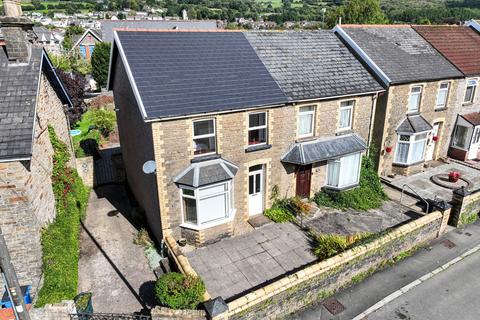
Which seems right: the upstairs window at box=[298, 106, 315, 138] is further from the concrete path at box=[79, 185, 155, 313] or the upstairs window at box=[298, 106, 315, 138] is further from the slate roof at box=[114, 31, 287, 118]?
the concrete path at box=[79, 185, 155, 313]

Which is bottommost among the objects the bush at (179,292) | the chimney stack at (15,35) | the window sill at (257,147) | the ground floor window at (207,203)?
the bush at (179,292)

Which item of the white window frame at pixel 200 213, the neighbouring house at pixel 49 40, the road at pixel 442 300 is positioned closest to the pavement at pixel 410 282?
the road at pixel 442 300

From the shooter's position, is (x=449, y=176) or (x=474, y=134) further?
(x=474, y=134)

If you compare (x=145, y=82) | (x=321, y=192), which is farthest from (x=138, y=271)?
(x=321, y=192)

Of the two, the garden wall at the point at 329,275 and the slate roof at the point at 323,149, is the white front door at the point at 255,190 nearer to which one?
the slate roof at the point at 323,149

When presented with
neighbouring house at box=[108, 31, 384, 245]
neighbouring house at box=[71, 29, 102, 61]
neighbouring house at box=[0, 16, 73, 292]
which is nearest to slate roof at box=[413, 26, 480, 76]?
neighbouring house at box=[108, 31, 384, 245]

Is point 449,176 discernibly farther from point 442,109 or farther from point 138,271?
point 138,271

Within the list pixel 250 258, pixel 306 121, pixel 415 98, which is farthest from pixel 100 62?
pixel 250 258
